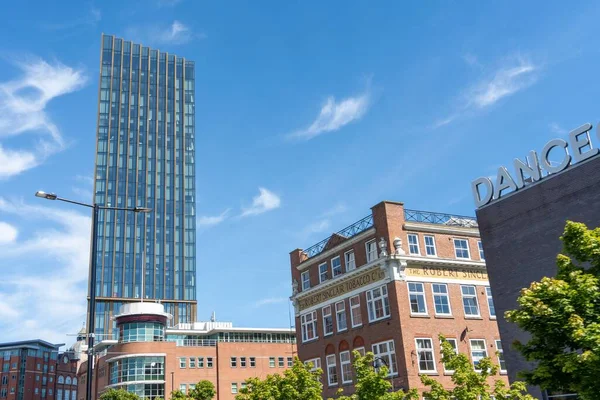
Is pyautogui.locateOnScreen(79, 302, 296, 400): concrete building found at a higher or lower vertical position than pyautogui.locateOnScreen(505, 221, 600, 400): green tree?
higher

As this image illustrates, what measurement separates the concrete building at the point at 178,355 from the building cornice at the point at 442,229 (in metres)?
47.0

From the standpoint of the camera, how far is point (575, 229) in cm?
1873

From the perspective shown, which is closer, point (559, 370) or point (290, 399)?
point (559, 370)

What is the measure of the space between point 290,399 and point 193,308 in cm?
11595

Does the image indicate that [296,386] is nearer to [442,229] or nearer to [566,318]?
[442,229]

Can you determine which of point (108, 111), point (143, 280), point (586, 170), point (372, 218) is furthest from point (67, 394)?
point (586, 170)

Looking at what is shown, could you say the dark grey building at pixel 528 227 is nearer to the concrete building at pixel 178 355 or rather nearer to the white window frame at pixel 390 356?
the white window frame at pixel 390 356

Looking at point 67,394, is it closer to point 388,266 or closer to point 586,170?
point 388,266

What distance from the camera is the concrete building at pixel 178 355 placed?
287 feet

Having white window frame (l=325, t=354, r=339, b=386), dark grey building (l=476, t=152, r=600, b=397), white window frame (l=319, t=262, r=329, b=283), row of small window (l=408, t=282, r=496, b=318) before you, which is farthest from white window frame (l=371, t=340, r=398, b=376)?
dark grey building (l=476, t=152, r=600, b=397)

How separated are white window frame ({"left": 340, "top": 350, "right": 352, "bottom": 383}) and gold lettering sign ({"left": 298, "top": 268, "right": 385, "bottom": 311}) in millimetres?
4593

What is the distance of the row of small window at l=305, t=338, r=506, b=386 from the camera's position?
1698 inches

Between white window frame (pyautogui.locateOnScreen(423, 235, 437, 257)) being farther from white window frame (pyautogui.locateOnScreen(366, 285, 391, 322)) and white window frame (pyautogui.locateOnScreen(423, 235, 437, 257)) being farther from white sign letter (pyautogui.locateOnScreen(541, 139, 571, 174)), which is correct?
white sign letter (pyautogui.locateOnScreen(541, 139, 571, 174))

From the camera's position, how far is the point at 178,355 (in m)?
92.3
